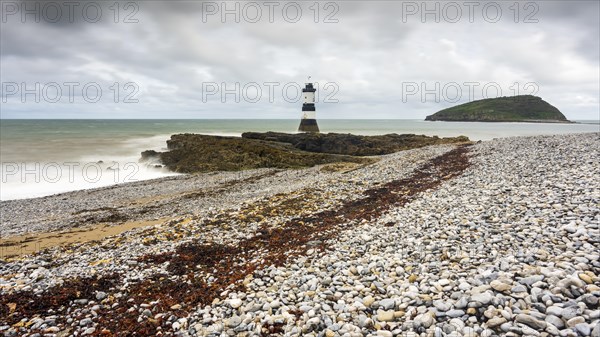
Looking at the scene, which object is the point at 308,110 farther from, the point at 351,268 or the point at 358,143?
the point at 351,268

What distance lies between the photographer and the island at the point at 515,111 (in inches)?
5969

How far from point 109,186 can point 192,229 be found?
68.3 ft

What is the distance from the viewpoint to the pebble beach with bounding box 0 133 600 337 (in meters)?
4.96

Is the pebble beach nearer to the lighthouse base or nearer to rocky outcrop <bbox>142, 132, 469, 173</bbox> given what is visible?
rocky outcrop <bbox>142, 132, 469, 173</bbox>

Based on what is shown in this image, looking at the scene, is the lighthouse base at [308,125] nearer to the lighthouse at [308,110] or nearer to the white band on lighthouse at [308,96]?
the lighthouse at [308,110]

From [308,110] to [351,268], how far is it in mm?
63919

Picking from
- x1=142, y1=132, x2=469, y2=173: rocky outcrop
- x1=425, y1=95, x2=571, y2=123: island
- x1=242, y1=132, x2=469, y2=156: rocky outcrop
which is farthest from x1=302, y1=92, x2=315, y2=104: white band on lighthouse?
x1=425, y1=95, x2=571, y2=123: island

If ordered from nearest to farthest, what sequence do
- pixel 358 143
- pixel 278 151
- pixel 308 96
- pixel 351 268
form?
pixel 351 268, pixel 278 151, pixel 358 143, pixel 308 96

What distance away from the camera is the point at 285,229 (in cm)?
1147

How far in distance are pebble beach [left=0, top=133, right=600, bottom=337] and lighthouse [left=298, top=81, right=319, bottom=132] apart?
53.3m

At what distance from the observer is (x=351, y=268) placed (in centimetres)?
714

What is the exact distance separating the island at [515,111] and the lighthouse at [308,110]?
387 feet

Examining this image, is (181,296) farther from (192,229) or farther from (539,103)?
(539,103)

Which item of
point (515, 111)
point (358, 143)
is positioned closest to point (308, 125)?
point (358, 143)
